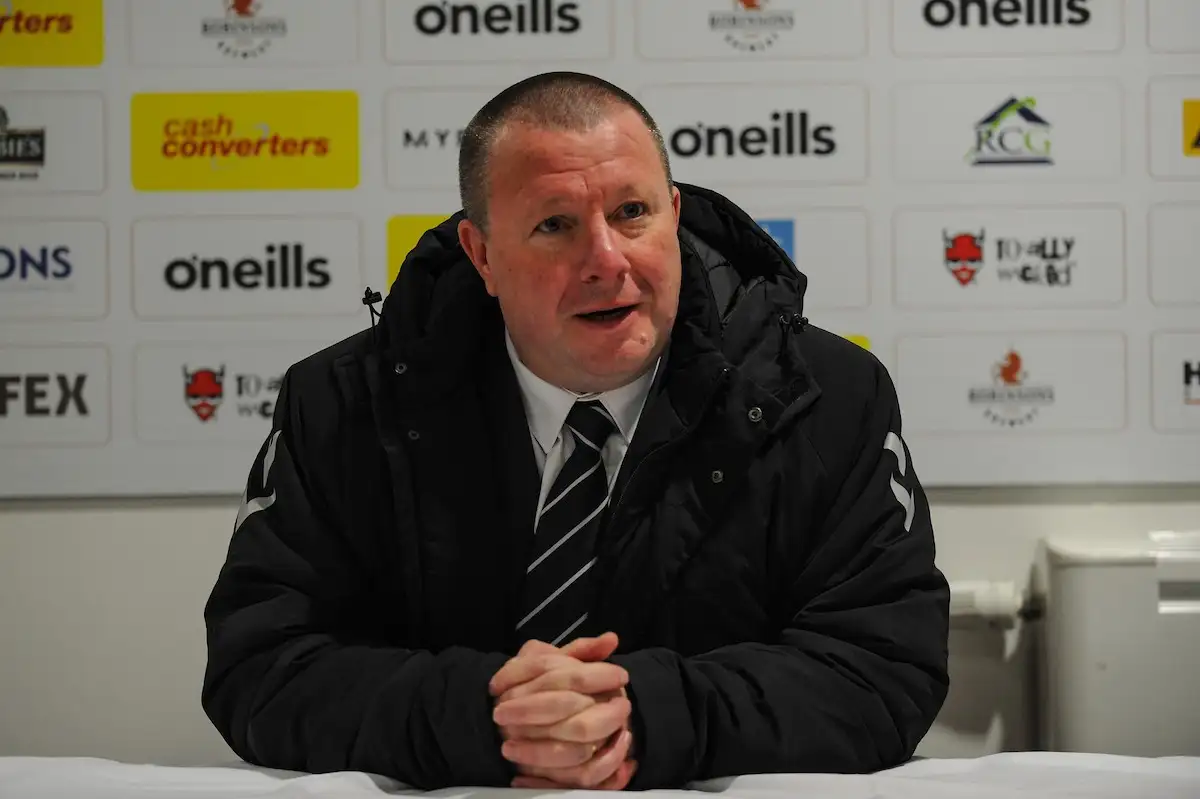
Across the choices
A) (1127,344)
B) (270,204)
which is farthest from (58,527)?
(1127,344)

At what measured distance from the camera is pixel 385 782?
1.12 meters

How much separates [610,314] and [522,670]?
1.47ft

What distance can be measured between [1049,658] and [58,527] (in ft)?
6.02

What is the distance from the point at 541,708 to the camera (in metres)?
1.08

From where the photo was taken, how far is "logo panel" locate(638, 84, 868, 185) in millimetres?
2084

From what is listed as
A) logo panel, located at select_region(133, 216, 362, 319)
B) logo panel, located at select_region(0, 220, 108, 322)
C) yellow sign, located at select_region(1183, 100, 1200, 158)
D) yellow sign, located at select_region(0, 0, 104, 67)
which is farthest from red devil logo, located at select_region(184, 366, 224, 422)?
yellow sign, located at select_region(1183, 100, 1200, 158)

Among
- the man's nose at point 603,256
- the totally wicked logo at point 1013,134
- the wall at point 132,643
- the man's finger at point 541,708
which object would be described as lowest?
the wall at point 132,643

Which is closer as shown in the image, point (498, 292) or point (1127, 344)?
point (498, 292)

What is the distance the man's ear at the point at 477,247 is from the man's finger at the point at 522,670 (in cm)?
50

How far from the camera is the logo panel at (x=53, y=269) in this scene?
84.0 inches

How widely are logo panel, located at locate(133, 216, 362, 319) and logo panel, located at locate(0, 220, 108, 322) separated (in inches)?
3.8

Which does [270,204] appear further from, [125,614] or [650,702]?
[650,702]

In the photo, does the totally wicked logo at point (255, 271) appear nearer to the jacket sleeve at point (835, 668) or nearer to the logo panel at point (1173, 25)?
the jacket sleeve at point (835, 668)

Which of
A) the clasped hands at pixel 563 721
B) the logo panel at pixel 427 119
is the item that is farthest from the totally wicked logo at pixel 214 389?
the clasped hands at pixel 563 721
